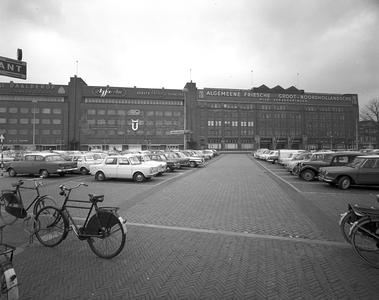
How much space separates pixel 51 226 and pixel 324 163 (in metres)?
14.0

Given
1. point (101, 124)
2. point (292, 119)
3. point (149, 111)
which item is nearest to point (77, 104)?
point (101, 124)

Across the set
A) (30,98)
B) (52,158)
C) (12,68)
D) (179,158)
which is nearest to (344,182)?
(12,68)

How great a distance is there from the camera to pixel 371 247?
156 inches

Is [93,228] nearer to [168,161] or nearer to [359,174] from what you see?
[359,174]

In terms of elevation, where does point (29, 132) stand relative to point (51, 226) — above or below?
above

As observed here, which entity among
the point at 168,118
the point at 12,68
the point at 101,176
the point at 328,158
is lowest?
the point at 101,176

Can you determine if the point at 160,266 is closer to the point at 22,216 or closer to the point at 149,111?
the point at 22,216

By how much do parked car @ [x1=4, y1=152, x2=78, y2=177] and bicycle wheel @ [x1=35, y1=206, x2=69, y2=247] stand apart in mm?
11617

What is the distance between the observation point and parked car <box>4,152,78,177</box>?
15.0m

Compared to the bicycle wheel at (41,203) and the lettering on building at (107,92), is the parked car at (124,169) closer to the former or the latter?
the bicycle wheel at (41,203)

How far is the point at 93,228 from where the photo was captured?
13.2 feet

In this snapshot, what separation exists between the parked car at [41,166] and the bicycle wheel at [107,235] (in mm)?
12762

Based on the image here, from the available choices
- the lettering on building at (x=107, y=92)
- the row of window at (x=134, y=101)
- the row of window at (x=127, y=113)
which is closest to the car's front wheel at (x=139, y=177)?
the row of window at (x=127, y=113)

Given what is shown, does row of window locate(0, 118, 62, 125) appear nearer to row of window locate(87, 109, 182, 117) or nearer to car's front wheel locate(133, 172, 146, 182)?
row of window locate(87, 109, 182, 117)
